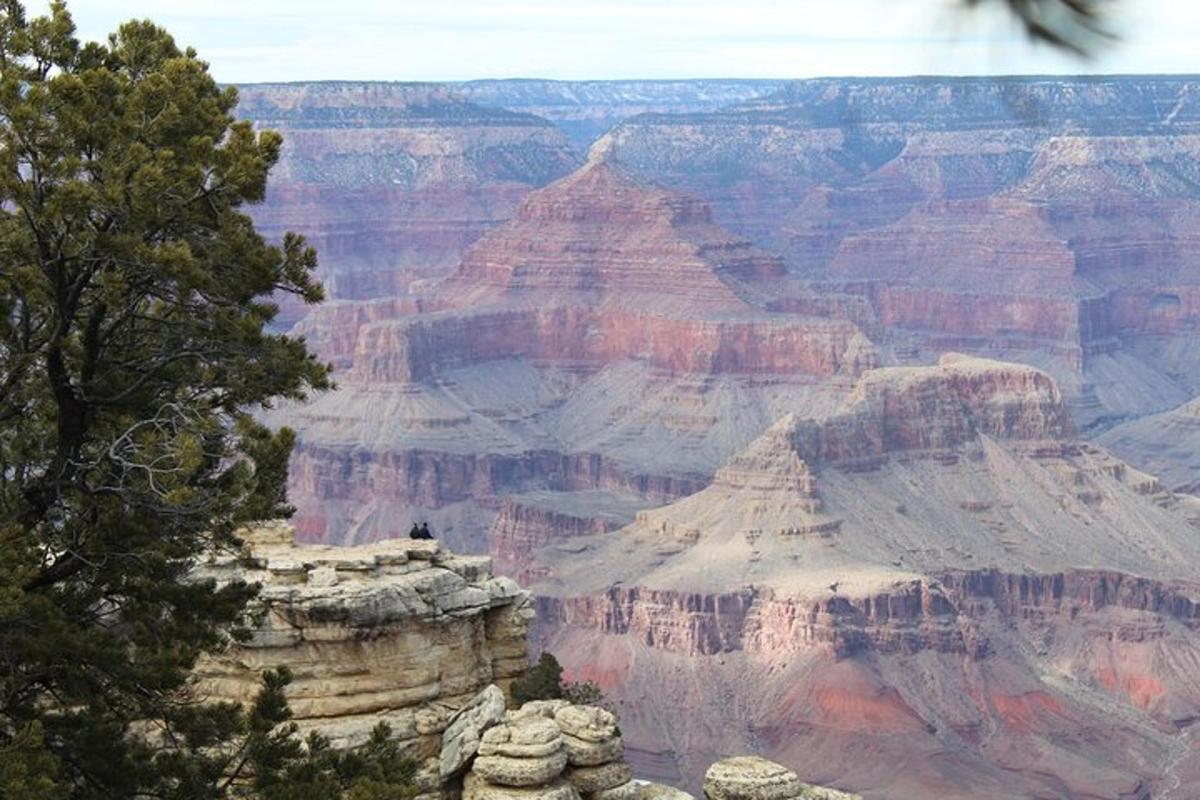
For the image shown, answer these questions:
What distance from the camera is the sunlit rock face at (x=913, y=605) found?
101m

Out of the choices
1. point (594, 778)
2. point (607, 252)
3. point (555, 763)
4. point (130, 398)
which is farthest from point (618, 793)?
point (607, 252)

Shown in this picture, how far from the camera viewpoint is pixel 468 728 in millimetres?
31234

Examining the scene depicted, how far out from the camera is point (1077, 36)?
39.1ft

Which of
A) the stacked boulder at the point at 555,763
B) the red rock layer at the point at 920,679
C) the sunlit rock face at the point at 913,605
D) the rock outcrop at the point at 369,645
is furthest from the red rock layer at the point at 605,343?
the stacked boulder at the point at 555,763

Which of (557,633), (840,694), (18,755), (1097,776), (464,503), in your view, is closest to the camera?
(18,755)

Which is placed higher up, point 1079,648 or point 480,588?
point 480,588

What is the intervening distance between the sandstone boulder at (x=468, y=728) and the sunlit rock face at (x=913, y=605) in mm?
63728

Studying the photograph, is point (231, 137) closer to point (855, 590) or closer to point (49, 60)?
point (49, 60)

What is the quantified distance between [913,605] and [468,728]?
81.2 meters

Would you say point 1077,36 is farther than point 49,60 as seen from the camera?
No

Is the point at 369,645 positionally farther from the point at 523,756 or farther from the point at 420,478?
the point at 420,478

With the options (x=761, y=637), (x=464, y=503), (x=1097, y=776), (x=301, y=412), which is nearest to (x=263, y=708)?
(x=1097, y=776)

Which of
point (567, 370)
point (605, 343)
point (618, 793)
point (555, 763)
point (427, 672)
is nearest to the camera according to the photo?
point (555, 763)

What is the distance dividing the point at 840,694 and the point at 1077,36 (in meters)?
94.5
